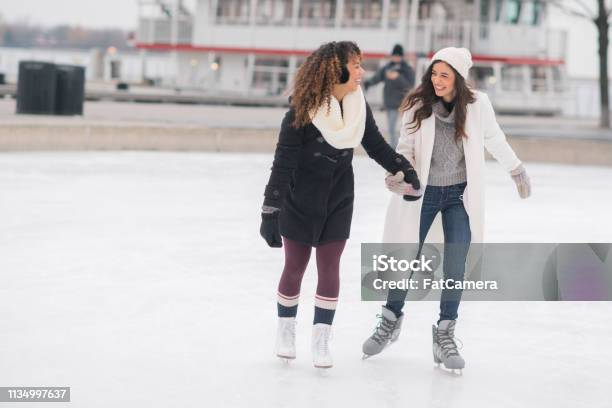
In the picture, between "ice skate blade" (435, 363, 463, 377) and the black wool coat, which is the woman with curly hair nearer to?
the black wool coat

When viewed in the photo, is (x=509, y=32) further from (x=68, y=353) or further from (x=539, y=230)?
(x=68, y=353)

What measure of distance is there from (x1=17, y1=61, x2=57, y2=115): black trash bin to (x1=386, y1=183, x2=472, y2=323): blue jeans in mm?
16346

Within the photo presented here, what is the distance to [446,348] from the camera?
529 cm

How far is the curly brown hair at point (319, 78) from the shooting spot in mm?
5078

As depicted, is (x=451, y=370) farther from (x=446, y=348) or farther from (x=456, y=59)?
(x=456, y=59)

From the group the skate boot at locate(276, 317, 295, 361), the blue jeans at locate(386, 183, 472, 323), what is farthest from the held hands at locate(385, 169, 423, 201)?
the skate boot at locate(276, 317, 295, 361)

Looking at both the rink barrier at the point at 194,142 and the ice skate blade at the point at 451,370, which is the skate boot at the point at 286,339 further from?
the rink barrier at the point at 194,142

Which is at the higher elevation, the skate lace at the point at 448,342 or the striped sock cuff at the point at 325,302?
the striped sock cuff at the point at 325,302

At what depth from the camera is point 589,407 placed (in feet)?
15.7

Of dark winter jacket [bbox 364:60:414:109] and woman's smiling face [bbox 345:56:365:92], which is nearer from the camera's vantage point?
woman's smiling face [bbox 345:56:365:92]

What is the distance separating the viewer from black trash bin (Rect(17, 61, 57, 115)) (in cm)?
2080

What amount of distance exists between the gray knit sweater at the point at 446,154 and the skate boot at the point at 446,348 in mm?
654

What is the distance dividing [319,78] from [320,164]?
0.37 meters

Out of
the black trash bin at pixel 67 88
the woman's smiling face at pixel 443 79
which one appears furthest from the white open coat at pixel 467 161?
the black trash bin at pixel 67 88
